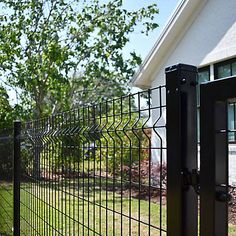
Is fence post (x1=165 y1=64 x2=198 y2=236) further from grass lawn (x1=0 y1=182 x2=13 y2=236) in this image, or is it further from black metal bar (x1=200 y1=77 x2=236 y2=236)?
grass lawn (x1=0 y1=182 x2=13 y2=236)

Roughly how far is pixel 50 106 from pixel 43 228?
515 inches

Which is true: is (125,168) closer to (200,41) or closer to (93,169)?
(93,169)

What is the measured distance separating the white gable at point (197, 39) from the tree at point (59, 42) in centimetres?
394

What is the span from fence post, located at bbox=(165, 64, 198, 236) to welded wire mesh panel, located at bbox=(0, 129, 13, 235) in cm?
350

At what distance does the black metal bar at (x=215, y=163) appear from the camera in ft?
4.15

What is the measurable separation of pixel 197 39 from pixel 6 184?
5.85 m

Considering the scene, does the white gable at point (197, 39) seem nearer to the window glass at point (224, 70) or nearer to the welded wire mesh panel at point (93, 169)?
the window glass at point (224, 70)

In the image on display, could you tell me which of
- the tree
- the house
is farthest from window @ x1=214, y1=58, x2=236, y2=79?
the tree

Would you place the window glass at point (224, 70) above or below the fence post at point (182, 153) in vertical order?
above

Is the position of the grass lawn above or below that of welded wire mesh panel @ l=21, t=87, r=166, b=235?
below

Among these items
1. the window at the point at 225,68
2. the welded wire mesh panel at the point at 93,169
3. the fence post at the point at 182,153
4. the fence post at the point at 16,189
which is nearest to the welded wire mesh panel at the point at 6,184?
the fence post at the point at 16,189

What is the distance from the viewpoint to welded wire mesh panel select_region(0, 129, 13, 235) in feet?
15.9

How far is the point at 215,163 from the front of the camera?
4.18ft

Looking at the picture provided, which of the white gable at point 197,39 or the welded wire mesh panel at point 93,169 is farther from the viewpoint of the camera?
the white gable at point 197,39
